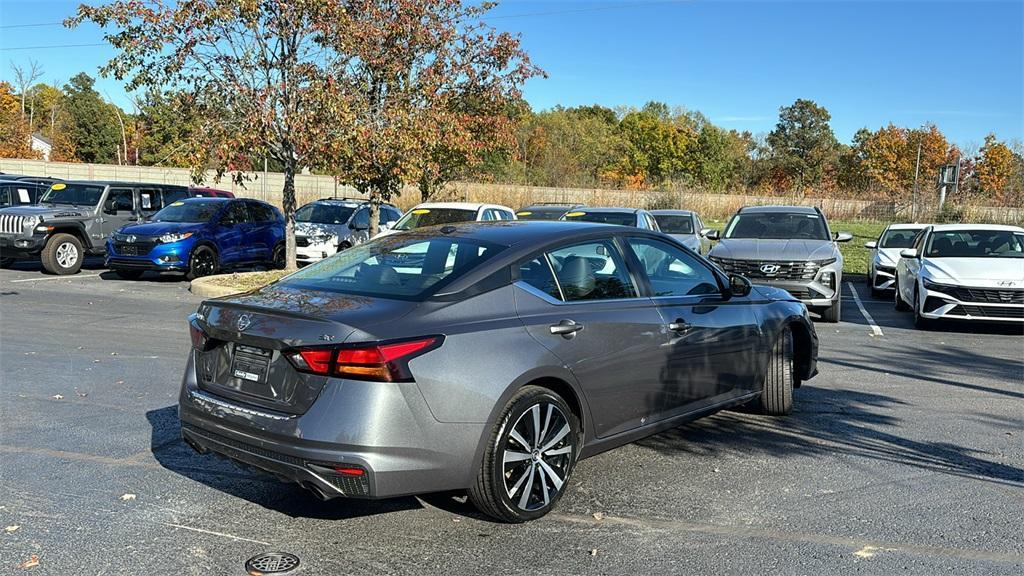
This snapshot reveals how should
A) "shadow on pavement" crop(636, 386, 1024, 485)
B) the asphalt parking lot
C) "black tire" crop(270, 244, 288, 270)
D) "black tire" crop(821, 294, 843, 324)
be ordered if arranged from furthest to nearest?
"black tire" crop(270, 244, 288, 270), "black tire" crop(821, 294, 843, 324), "shadow on pavement" crop(636, 386, 1024, 485), the asphalt parking lot

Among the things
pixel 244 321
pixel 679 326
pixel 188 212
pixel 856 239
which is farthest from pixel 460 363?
pixel 856 239

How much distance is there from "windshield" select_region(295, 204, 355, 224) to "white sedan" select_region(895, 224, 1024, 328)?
1178 centimetres

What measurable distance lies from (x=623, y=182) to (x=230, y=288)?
2627 inches

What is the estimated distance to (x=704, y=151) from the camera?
8362 centimetres

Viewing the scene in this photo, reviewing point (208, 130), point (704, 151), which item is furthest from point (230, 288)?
point (704, 151)

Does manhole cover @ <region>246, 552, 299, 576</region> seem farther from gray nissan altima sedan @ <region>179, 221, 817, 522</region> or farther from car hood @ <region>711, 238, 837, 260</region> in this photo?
car hood @ <region>711, 238, 837, 260</region>

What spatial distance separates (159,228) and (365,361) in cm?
1373


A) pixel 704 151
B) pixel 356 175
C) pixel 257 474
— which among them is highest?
pixel 704 151

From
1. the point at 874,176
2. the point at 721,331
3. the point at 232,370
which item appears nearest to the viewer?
the point at 232,370

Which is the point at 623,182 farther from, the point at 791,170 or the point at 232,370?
the point at 232,370

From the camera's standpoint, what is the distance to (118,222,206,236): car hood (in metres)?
16.2

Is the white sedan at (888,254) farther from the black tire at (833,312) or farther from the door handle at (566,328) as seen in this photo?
→ the door handle at (566,328)

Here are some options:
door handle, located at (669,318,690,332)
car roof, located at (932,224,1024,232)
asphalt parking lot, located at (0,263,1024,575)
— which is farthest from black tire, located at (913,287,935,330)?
door handle, located at (669,318,690,332)

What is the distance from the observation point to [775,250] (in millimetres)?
12930
